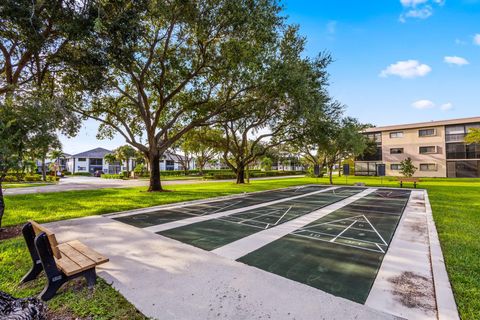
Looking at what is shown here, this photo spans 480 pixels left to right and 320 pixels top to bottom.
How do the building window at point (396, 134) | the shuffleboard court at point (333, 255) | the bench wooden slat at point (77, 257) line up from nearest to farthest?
the bench wooden slat at point (77, 257) → the shuffleboard court at point (333, 255) → the building window at point (396, 134)

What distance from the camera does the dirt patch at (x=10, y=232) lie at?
20.1 ft

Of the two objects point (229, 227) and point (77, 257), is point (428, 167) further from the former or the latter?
point (77, 257)

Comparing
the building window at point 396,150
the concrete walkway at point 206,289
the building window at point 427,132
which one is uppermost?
the building window at point 427,132

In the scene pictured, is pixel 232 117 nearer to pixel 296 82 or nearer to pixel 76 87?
pixel 296 82

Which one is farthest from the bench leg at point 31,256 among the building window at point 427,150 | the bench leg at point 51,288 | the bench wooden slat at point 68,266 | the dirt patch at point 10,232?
the building window at point 427,150

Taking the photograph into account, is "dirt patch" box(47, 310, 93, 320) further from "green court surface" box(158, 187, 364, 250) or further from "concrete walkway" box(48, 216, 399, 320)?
"green court surface" box(158, 187, 364, 250)

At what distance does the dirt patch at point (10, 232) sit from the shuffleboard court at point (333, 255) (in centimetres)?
633

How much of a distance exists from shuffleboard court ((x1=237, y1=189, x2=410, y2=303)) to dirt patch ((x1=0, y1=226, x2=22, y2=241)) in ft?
20.8

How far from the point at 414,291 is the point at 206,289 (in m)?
3.02

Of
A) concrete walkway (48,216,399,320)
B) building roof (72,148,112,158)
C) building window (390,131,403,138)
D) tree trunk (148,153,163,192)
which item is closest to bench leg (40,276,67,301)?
concrete walkway (48,216,399,320)

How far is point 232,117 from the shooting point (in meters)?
18.0

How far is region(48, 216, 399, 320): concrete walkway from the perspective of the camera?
9.13 ft

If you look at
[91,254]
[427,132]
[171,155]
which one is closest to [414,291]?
[91,254]

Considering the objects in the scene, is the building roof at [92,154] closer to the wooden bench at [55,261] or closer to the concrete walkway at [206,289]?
the concrete walkway at [206,289]
